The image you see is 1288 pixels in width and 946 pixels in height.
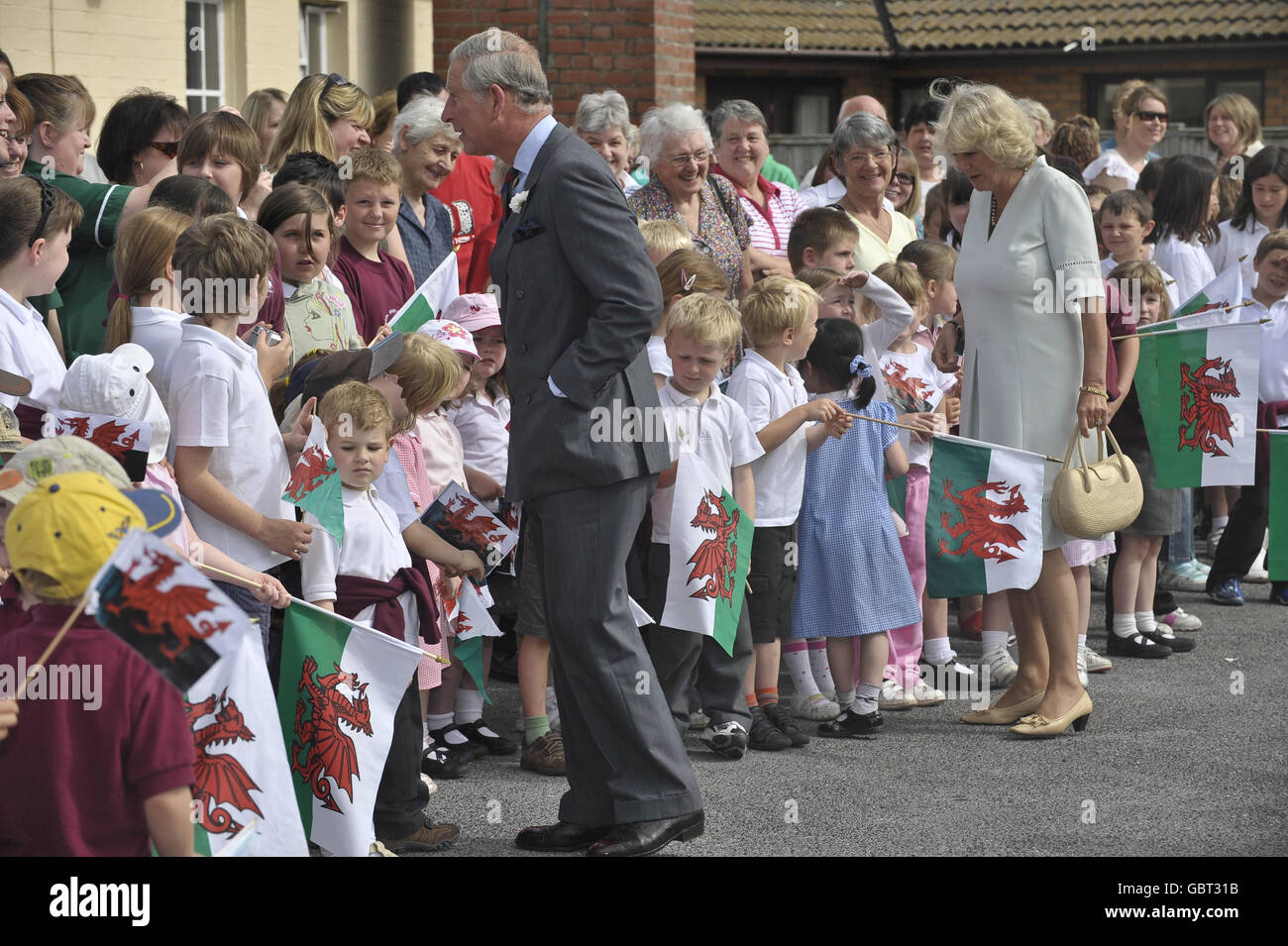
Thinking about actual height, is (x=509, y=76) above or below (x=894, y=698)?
above

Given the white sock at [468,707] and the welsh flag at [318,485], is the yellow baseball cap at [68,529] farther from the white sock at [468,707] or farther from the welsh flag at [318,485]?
the white sock at [468,707]

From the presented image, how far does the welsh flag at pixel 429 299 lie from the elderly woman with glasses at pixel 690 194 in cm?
135

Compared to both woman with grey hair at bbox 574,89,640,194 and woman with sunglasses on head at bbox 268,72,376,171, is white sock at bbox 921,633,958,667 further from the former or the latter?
woman with sunglasses on head at bbox 268,72,376,171

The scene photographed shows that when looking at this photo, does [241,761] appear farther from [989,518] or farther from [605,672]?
[989,518]

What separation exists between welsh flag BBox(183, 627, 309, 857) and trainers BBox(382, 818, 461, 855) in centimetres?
118

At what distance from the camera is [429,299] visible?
5.65 metres

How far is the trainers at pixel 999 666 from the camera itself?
689 cm

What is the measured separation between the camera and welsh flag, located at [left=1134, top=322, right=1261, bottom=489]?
706 centimetres

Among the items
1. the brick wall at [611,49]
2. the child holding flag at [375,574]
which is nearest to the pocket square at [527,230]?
the child holding flag at [375,574]

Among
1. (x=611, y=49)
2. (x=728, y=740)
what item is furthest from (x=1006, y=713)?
(x=611, y=49)

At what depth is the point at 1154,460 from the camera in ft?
24.1

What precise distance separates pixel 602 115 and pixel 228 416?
3852 millimetres

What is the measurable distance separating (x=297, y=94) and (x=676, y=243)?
197 centimetres
